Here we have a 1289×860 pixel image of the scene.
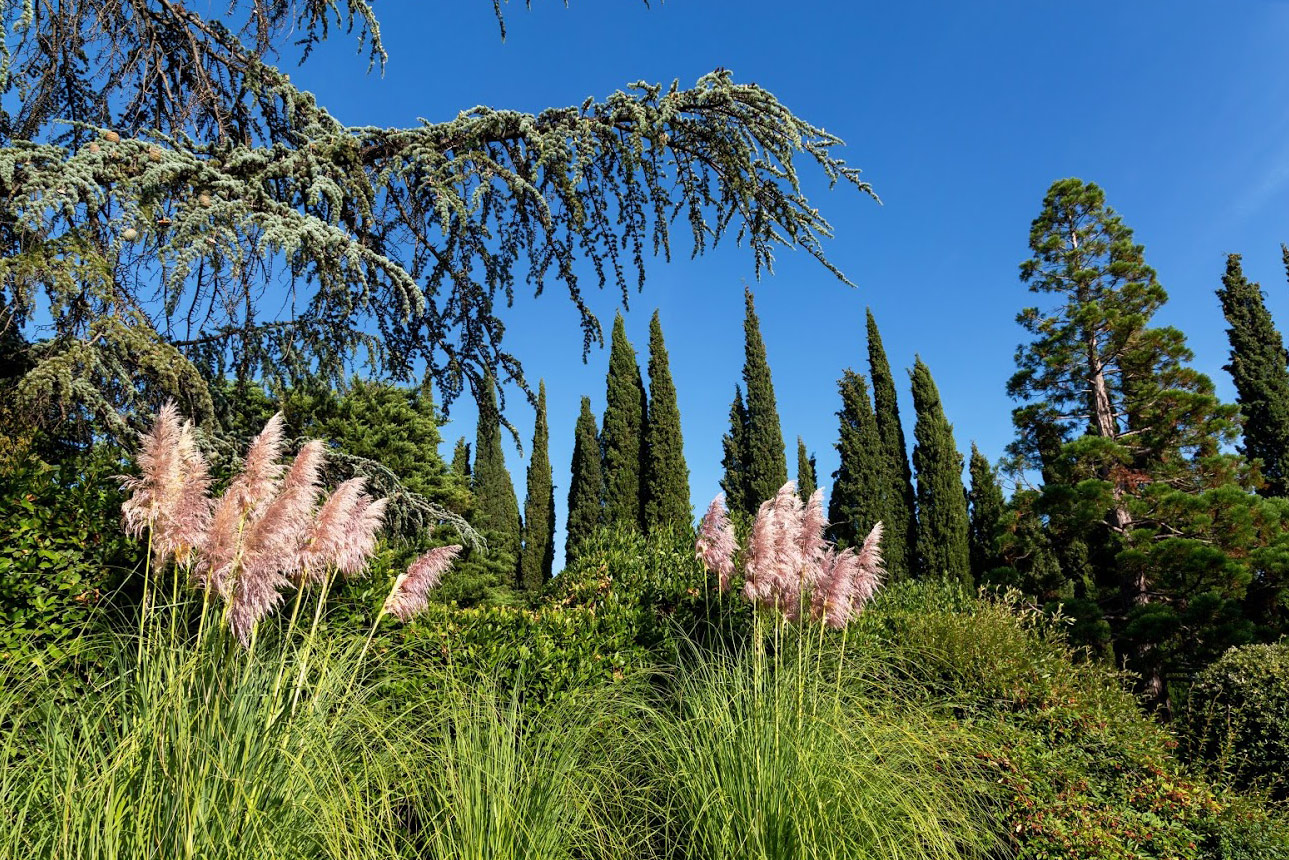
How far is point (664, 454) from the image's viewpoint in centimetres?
2003

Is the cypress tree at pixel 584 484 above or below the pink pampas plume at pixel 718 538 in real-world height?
above

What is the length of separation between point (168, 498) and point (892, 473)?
764 inches

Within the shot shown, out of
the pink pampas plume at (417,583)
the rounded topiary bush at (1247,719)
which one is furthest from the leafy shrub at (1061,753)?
the pink pampas plume at (417,583)

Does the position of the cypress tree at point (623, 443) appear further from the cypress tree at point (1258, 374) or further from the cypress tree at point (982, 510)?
the cypress tree at point (1258, 374)

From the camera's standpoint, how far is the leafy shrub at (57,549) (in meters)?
3.78

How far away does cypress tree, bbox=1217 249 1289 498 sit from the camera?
15.2m

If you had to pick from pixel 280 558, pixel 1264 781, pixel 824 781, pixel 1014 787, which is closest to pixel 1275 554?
pixel 1264 781

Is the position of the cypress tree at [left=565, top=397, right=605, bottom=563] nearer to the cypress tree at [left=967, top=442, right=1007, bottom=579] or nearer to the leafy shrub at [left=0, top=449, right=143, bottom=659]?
the cypress tree at [left=967, top=442, right=1007, bottom=579]

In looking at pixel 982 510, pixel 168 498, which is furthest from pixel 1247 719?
pixel 982 510

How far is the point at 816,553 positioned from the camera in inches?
160

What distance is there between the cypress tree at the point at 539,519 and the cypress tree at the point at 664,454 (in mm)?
5181

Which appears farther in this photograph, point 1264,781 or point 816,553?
point 1264,781

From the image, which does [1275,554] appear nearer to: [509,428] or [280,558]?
[509,428]

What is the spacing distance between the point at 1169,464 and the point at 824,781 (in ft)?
41.3
